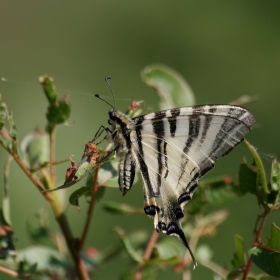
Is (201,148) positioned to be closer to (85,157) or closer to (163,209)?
(163,209)

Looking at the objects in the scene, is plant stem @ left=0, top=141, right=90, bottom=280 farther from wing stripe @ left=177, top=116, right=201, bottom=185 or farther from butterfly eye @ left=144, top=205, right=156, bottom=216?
wing stripe @ left=177, top=116, right=201, bottom=185

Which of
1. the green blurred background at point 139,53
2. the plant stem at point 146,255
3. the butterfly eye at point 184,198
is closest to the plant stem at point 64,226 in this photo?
the plant stem at point 146,255

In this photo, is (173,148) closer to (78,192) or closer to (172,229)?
(172,229)

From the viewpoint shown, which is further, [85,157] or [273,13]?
[273,13]

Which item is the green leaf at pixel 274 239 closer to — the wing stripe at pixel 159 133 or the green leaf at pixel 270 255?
the green leaf at pixel 270 255

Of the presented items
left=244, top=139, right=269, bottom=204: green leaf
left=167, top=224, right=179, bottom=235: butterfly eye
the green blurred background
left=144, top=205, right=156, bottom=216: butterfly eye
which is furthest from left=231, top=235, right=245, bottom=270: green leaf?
the green blurred background

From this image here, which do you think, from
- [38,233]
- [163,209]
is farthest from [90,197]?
[38,233]

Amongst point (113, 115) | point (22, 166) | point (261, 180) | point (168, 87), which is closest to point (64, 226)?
point (22, 166)
